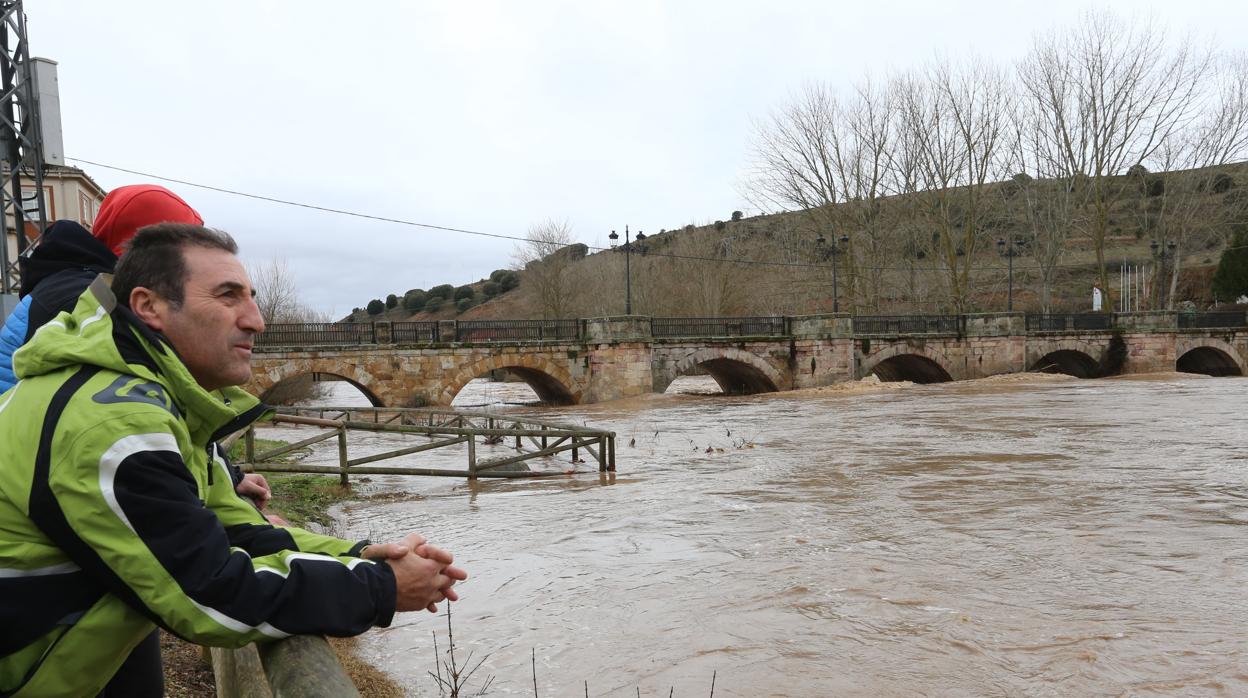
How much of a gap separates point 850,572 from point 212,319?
6243 mm

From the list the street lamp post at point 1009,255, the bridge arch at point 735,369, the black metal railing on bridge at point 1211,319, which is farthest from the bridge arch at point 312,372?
the black metal railing on bridge at point 1211,319

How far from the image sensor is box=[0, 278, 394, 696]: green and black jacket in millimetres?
1391

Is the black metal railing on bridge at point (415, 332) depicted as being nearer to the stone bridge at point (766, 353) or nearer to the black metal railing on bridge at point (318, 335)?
the stone bridge at point (766, 353)

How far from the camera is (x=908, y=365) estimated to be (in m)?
38.6

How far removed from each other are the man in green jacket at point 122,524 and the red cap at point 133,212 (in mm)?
571

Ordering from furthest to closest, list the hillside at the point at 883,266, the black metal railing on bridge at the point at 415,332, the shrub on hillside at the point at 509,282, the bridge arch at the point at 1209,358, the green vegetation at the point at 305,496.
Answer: the shrub on hillside at the point at 509,282 → the hillside at the point at 883,266 → the bridge arch at the point at 1209,358 → the black metal railing on bridge at the point at 415,332 → the green vegetation at the point at 305,496

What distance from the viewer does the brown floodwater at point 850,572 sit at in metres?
5.18

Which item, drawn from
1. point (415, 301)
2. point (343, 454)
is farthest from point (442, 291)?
point (343, 454)

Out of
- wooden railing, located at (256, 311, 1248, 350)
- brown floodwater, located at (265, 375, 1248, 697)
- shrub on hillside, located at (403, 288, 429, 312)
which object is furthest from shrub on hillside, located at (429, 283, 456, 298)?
brown floodwater, located at (265, 375, 1248, 697)

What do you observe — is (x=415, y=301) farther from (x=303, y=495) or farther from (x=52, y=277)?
(x=52, y=277)

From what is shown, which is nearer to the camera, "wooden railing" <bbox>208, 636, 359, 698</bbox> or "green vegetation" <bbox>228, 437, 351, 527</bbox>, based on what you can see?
"wooden railing" <bbox>208, 636, 359, 698</bbox>

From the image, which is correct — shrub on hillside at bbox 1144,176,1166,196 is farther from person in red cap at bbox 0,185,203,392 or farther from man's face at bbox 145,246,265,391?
man's face at bbox 145,246,265,391

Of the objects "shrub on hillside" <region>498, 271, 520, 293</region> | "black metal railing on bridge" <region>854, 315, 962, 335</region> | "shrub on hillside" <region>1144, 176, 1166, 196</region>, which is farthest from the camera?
"shrub on hillside" <region>498, 271, 520, 293</region>

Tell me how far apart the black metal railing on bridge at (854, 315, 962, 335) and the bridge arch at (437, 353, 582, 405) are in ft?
40.4
